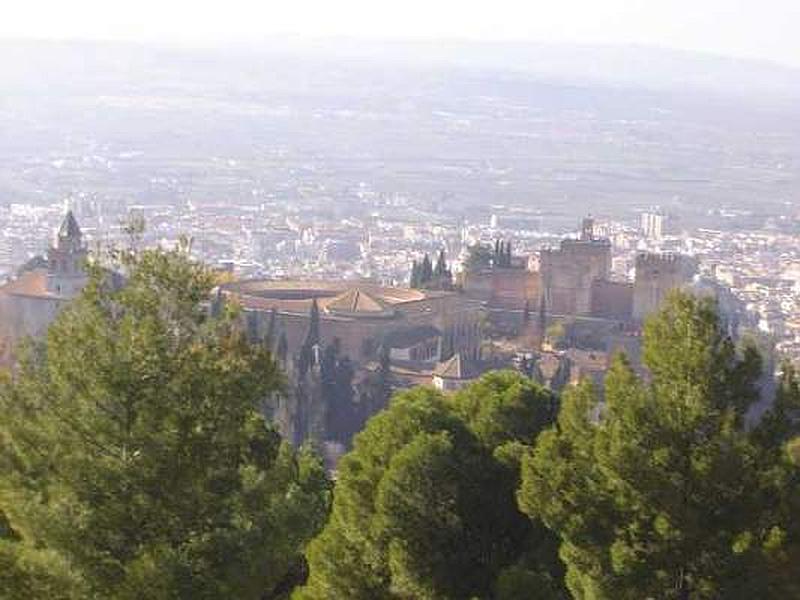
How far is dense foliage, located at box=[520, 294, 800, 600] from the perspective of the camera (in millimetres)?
8781

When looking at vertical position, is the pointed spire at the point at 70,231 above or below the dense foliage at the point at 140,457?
below

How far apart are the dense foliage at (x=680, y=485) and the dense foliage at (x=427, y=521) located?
0.64 meters

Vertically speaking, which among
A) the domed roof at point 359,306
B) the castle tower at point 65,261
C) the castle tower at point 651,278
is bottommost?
the domed roof at point 359,306

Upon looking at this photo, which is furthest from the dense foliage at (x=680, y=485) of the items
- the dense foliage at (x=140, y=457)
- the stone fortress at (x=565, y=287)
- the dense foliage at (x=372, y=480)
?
the stone fortress at (x=565, y=287)

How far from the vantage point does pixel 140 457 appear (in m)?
8.14

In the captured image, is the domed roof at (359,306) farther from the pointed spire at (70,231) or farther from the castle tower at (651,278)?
the pointed spire at (70,231)

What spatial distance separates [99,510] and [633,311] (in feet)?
144

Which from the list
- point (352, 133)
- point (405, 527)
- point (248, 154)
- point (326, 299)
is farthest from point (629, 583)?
point (352, 133)

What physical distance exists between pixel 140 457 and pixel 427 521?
7.09 feet

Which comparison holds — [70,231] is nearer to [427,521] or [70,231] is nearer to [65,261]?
[65,261]

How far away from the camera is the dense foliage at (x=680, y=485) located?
8781 mm

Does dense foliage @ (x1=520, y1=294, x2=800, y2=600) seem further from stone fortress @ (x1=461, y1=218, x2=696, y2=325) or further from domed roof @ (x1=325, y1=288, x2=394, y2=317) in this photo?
stone fortress @ (x1=461, y1=218, x2=696, y2=325)

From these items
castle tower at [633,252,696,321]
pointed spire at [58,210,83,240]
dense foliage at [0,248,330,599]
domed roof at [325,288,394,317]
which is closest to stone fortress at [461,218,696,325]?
castle tower at [633,252,696,321]

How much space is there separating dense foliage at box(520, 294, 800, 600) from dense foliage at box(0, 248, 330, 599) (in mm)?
1611
